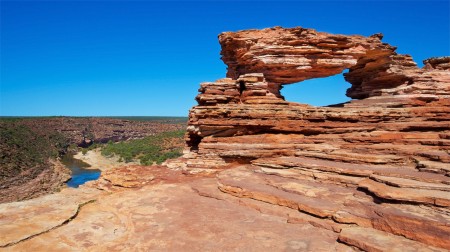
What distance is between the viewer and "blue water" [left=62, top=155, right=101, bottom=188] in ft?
185

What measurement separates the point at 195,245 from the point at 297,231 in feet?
9.21

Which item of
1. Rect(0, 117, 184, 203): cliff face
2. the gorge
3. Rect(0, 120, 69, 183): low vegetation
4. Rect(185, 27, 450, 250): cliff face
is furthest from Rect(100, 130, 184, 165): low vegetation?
the gorge

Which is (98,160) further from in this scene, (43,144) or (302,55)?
(302,55)

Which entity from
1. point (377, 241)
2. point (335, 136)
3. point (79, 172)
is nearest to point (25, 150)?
point (79, 172)

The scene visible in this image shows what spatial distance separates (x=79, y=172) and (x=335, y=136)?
6320 centimetres

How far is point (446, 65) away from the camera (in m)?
22.1

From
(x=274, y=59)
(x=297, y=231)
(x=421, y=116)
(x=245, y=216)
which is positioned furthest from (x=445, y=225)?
(x=274, y=59)

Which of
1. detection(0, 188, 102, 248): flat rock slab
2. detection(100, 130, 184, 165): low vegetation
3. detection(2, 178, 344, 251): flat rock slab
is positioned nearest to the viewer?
detection(2, 178, 344, 251): flat rock slab

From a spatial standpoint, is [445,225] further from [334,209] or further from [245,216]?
[245,216]

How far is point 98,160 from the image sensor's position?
82062 mm

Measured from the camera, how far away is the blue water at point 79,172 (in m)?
56.2

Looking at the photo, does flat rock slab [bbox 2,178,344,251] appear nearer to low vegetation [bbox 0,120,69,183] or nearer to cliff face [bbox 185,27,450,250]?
cliff face [bbox 185,27,450,250]

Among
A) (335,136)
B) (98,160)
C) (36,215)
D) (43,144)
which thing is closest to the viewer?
(36,215)

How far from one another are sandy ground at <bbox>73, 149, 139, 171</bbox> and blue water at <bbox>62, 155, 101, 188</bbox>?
178 cm
